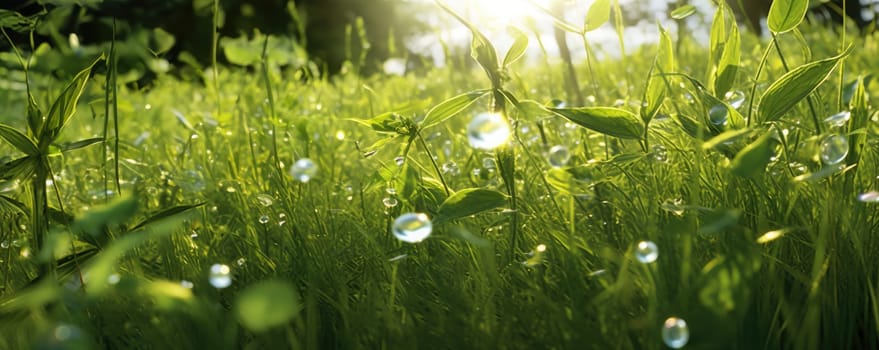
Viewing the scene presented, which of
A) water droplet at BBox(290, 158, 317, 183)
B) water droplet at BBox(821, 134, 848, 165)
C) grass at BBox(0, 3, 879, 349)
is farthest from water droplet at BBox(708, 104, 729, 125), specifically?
water droplet at BBox(290, 158, 317, 183)

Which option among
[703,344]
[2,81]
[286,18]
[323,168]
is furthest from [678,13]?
[286,18]

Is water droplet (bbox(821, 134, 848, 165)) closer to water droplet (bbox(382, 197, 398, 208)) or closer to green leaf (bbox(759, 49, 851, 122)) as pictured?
green leaf (bbox(759, 49, 851, 122))

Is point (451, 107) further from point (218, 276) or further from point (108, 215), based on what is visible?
point (108, 215)

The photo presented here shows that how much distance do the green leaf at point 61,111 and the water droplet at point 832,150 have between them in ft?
3.02

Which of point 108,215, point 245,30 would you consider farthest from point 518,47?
point 245,30

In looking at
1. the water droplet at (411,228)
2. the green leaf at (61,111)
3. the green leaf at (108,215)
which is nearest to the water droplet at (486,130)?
the water droplet at (411,228)

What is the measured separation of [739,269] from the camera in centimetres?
65

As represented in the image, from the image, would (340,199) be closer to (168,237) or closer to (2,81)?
(168,237)

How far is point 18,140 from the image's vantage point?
93 cm

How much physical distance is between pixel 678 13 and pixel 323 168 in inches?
32.6

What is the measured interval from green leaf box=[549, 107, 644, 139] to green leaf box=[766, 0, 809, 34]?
230mm

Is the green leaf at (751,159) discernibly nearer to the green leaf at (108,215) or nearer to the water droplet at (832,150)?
the water droplet at (832,150)

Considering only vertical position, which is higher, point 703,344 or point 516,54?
point 516,54

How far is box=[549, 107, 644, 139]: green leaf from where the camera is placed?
92cm
